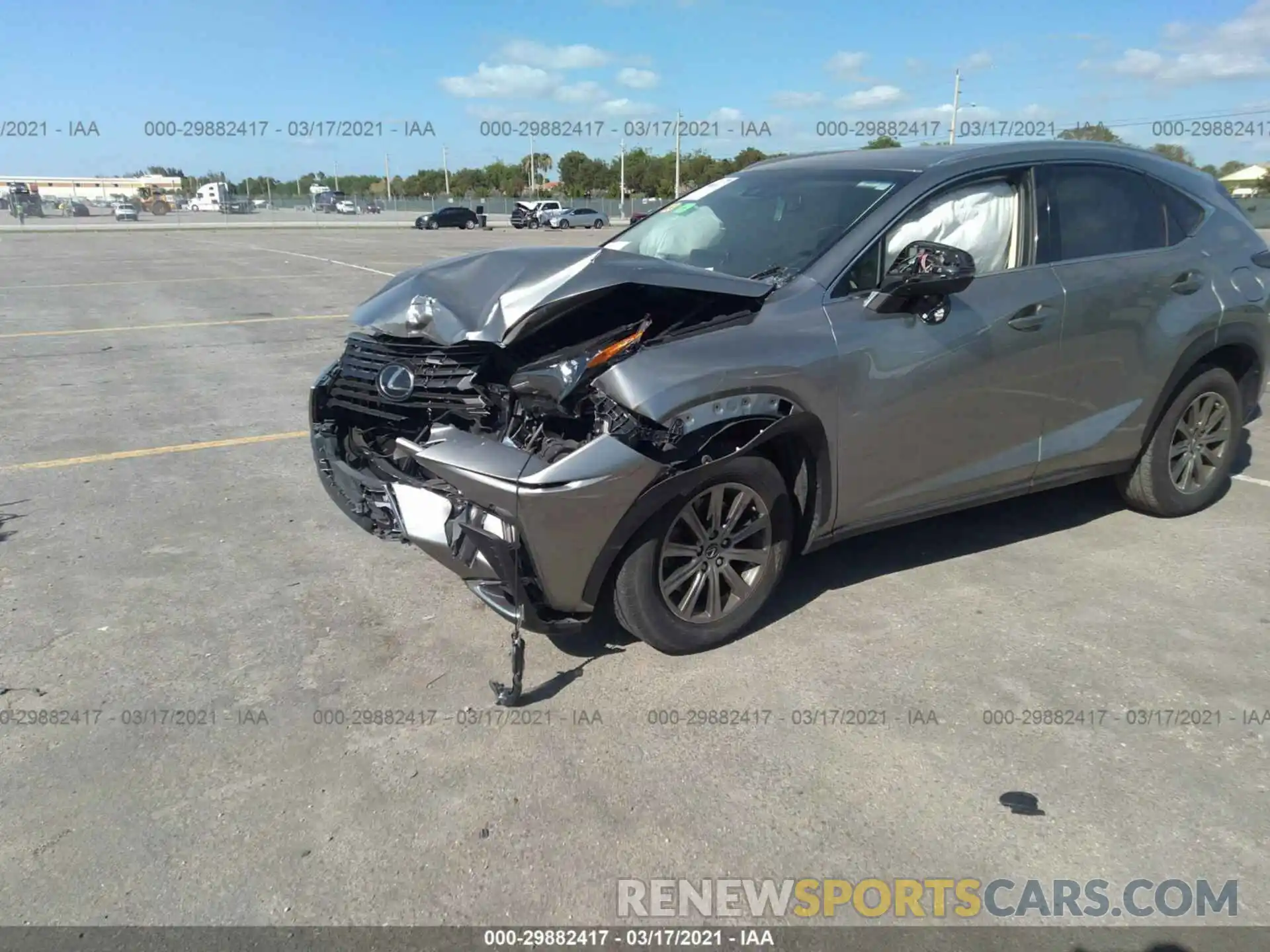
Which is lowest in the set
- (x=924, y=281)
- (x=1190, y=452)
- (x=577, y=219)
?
(x=1190, y=452)

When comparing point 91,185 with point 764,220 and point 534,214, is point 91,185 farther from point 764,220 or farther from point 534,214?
point 764,220

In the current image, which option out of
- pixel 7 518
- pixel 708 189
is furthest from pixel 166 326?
pixel 708 189

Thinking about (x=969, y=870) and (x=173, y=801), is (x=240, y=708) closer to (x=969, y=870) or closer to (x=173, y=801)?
(x=173, y=801)

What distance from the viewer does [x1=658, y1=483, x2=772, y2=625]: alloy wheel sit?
3.43 metres

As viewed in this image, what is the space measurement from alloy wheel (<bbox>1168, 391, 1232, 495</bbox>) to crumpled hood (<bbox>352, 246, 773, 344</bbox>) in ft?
9.20

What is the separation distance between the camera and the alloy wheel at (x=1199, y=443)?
16.2 feet

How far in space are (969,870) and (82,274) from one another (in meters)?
21.3

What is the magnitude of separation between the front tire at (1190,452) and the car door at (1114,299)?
217 mm

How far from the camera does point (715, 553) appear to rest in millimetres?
3529

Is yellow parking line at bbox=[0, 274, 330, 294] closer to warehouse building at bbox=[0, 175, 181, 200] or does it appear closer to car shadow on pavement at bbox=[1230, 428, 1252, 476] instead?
car shadow on pavement at bbox=[1230, 428, 1252, 476]

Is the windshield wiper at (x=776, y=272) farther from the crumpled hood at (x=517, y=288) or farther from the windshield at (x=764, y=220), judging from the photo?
the crumpled hood at (x=517, y=288)

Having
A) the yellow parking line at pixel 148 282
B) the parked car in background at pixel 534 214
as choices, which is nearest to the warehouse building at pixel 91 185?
the parked car in background at pixel 534 214

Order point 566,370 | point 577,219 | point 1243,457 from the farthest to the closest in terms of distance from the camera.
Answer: point 577,219 → point 1243,457 → point 566,370

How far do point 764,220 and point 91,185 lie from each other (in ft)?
491
